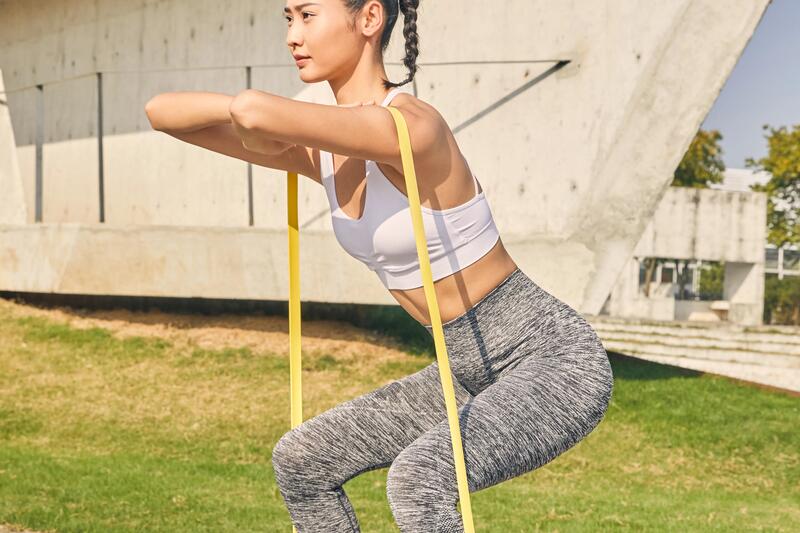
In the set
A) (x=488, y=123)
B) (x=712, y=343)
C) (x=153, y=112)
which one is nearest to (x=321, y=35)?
(x=153, y=112)

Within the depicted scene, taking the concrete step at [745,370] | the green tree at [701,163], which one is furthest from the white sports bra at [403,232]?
the green tree at [701,163]

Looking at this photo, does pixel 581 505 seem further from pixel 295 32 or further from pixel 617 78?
pixel 295 32

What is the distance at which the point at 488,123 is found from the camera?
34.7 ft

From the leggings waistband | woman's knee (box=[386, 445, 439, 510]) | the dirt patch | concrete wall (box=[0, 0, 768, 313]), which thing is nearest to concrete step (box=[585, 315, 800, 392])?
concrete wall (box=[0, 0, 768, 313])

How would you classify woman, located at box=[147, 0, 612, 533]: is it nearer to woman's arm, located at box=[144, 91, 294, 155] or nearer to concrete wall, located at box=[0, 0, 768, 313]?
woman's arm, located at box=[144, 91, 294, 155]

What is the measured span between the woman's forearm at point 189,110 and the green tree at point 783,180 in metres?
34.9

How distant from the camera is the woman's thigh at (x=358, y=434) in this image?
2.76m

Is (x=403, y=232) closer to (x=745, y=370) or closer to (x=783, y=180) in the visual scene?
(x=745, y=370)

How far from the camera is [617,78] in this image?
976 cm

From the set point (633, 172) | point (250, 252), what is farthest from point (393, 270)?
point (250, 252)

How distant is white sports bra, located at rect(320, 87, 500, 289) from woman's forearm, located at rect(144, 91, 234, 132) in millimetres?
392

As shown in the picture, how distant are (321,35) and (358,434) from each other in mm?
1026

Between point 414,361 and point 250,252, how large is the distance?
81.5 inches

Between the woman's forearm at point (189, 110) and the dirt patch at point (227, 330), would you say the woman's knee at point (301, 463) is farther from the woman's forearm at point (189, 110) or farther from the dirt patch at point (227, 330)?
the dirt patch at point (227, 330)
